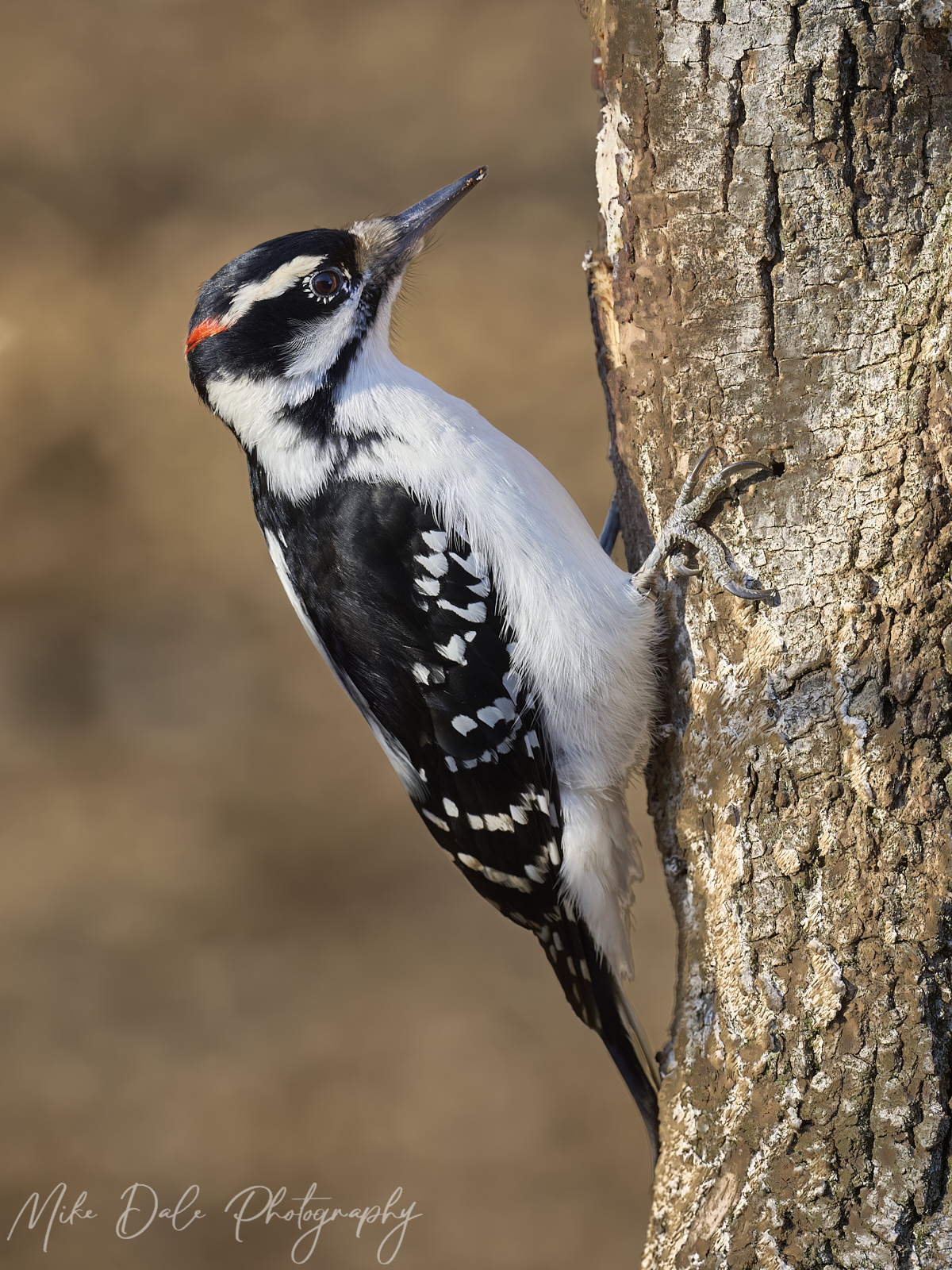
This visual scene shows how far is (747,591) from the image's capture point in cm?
147

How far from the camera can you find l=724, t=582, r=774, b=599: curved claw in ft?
4.78

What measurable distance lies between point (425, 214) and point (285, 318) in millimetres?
386

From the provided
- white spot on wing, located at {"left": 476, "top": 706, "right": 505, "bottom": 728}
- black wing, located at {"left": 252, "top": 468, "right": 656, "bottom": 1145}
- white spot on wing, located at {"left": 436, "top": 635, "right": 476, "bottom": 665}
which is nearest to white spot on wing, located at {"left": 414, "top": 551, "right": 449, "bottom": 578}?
black wing, located at {"left": 252, "top": 468, "right": 656, "bottom": 1145}

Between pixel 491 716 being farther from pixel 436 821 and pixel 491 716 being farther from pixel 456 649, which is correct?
pixel 436 821

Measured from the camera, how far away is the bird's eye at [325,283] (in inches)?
71.4

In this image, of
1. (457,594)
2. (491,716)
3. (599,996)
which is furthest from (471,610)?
(599,996)

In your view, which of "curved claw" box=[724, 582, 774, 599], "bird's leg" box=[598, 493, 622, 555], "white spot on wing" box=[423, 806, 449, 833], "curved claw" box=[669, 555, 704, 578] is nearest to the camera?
"curved claw" box=[724, 582, 774, 599]

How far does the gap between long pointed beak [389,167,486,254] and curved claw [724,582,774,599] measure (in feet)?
3.12

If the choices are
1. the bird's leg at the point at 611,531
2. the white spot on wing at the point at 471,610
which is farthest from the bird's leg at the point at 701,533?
the bird's leg at the point at 611,531

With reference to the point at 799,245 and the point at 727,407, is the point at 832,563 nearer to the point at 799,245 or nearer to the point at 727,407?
the point at 727,407

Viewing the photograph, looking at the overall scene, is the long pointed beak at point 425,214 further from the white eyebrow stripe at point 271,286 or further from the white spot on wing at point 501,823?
the white spot on wing at point 501,823

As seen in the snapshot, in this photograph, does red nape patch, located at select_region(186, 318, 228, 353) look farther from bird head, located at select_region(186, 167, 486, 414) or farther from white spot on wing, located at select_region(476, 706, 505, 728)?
white spot on wing, located at select_region(476, 706, 505, 728)

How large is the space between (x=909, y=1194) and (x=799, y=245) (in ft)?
4.10

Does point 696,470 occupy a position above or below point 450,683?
above
